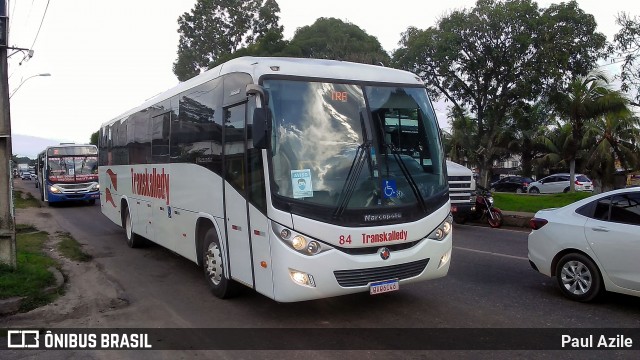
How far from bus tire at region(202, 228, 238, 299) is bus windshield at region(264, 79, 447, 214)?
191 cm

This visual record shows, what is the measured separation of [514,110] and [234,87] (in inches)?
791

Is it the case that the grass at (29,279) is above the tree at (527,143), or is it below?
below

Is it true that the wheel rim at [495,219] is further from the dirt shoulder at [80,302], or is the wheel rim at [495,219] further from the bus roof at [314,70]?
the dirt shoulder at [80,302]

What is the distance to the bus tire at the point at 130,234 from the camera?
11.0m

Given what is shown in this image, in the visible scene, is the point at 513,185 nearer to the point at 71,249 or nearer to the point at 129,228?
the point at 129,228

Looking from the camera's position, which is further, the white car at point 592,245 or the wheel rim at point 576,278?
the wheel rim at point 576,278

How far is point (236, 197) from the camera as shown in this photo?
19.7 ft

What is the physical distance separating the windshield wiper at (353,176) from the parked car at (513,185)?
36.4 metres

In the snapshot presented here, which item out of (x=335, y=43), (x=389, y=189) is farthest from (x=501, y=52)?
(x=389, y=189)

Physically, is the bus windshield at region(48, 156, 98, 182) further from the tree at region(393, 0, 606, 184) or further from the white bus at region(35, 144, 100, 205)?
the tree at region(393, 0, 606, 184)

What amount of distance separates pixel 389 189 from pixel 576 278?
293 centimetres

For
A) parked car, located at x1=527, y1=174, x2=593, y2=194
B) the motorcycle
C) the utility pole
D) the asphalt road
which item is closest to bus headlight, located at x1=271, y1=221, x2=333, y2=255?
the asphalt road

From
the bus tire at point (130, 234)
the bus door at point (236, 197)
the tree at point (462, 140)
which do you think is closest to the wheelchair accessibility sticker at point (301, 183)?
the bus door at point (236, 197)

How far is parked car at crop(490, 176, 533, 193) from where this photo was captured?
129ft
